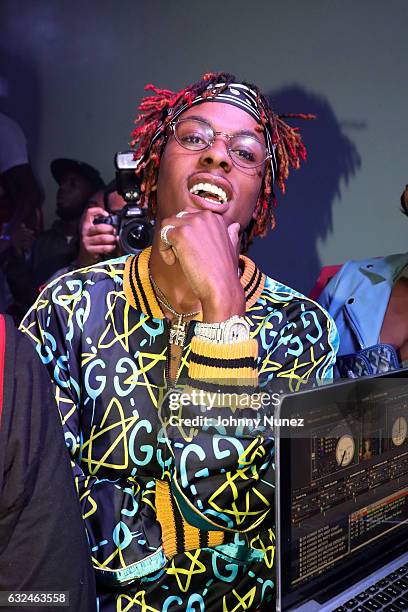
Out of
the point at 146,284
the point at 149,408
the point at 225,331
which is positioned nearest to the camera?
the point at 225,331

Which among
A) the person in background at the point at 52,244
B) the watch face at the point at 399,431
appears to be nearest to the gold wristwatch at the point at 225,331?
the watch face at the point at 399,431

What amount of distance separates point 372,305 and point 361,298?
35 millimetres

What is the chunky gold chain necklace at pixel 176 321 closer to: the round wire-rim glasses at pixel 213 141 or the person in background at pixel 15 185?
the round wire-rim glasses at pixel 213 141

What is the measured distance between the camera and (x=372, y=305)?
5.28 ft

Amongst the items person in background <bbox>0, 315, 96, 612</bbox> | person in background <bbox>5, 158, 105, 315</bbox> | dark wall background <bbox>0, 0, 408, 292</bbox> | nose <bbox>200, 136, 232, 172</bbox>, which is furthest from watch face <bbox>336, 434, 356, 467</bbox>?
person in background <bbox>5, 158, 105, 315</bbox>

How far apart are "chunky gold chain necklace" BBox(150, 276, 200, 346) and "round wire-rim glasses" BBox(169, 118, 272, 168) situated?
28 cm

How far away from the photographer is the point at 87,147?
9.69 ft

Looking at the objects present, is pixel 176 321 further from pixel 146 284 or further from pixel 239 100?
pixel 239 100

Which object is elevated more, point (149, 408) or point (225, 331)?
point (225, 331)

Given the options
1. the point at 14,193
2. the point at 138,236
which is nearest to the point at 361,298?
the point at 138,236

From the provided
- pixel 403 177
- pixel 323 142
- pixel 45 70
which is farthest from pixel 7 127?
pixel 403 177

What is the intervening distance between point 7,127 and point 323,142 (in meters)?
1.84

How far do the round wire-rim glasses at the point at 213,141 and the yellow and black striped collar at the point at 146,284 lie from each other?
0.68 feet

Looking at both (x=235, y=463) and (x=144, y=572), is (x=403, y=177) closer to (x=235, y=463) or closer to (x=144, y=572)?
(x=235, y=463)
